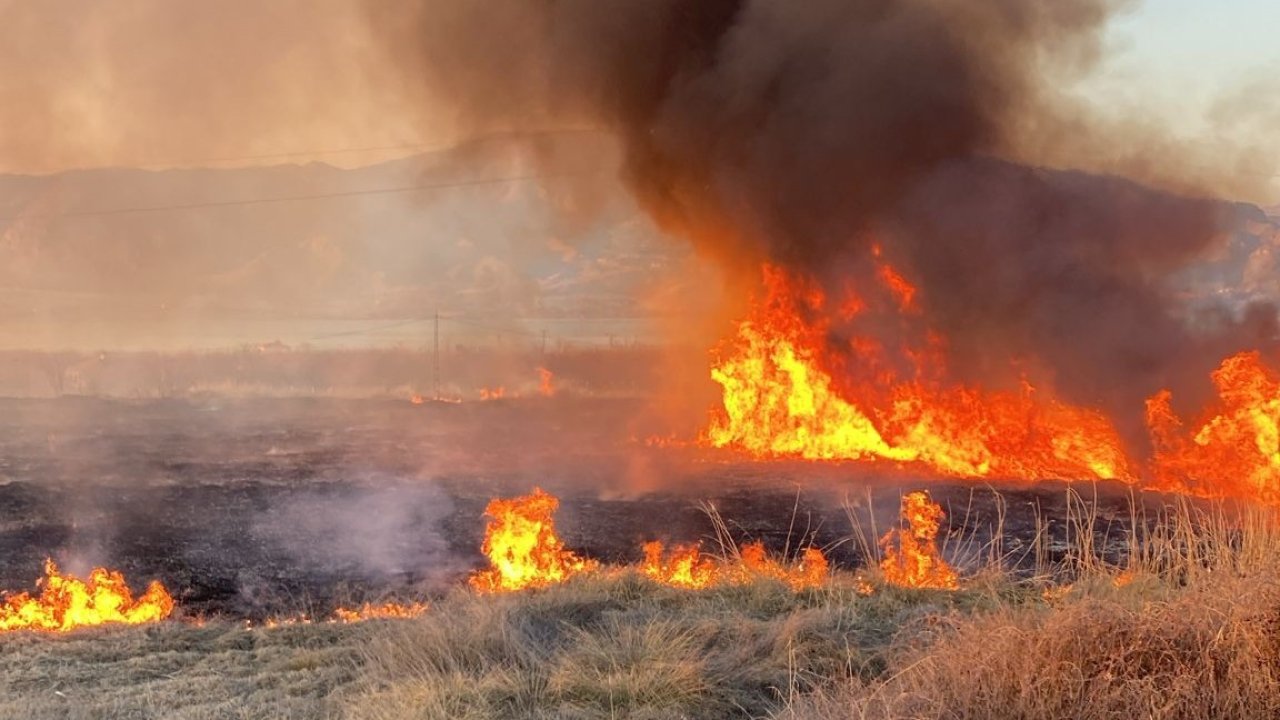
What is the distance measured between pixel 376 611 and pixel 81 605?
3.08m

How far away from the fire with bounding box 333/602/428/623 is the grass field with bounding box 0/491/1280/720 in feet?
1.72

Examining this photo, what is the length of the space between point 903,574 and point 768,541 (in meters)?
3.33

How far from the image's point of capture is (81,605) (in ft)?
28.8

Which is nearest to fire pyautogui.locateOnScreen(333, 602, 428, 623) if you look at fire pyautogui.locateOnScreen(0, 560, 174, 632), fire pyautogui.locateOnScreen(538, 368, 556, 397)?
fire pyautogui.locateOnScreen(0, 560, 174, 632)

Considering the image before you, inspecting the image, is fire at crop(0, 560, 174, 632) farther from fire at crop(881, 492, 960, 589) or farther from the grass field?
fire at crop(881, 492, 960, 589)

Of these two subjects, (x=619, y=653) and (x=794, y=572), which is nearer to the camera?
(x=619, y=653)

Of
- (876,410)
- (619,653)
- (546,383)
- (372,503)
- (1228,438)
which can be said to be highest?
(546,383)

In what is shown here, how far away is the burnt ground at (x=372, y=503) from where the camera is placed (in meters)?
10.6

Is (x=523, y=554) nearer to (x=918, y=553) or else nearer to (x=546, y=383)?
(x=918, y=553)

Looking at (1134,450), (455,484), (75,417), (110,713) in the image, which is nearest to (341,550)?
(455,484)

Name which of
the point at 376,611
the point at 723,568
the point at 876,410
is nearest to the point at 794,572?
the point at 723,568

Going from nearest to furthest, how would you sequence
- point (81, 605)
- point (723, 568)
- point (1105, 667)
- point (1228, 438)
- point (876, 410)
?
point (1105, 667), point (723, 568), point (81, 605), point (1228, 438), point (876, 410)

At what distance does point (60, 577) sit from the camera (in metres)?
9.58

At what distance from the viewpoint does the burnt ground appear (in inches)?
417
